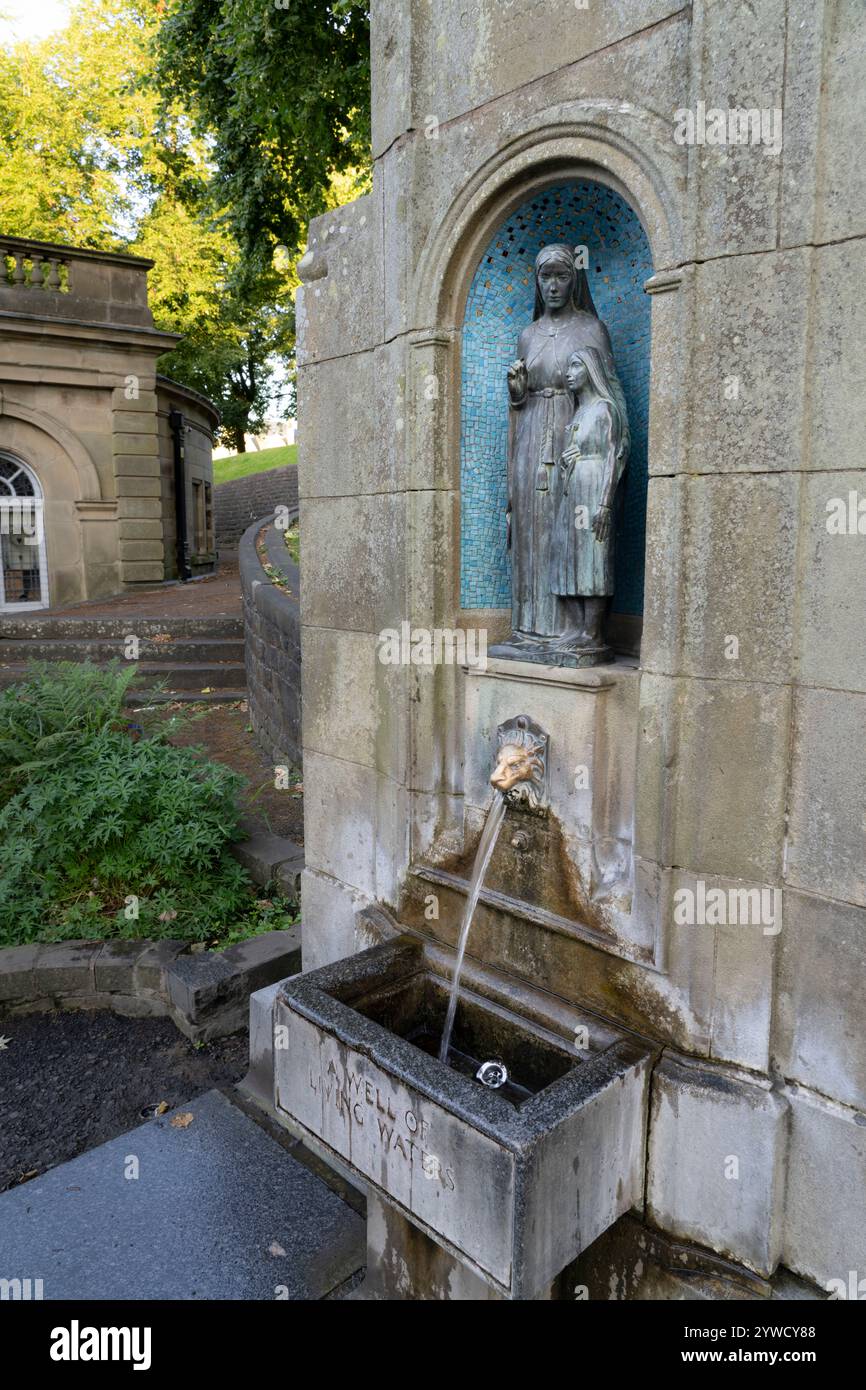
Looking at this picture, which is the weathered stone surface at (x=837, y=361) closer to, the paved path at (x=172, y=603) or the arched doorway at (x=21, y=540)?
the paved path at (x=172, y=603)

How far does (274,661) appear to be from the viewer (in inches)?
365

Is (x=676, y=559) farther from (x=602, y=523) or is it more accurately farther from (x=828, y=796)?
(x=828, y=796)

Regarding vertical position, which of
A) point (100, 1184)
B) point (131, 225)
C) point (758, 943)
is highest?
point (131, 225)

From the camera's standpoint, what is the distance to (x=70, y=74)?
810 inches

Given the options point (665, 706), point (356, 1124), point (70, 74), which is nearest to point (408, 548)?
point (665, 706)

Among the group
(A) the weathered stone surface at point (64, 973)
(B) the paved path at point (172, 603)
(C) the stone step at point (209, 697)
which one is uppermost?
(B) the paved path at point (172, 603)

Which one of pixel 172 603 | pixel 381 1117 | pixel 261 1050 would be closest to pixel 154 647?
pixel 172 603

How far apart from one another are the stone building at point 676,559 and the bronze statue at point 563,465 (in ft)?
0.71

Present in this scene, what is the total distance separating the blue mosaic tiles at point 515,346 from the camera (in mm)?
3449

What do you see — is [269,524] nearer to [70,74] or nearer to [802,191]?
[70,74]

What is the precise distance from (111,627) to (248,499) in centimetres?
1910

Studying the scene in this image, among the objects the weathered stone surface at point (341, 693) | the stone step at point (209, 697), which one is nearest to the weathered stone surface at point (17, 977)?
the weathered stone surface at point (341, 693)

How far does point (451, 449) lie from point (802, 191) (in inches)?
61.5

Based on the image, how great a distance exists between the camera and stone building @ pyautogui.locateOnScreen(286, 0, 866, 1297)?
2562mm
